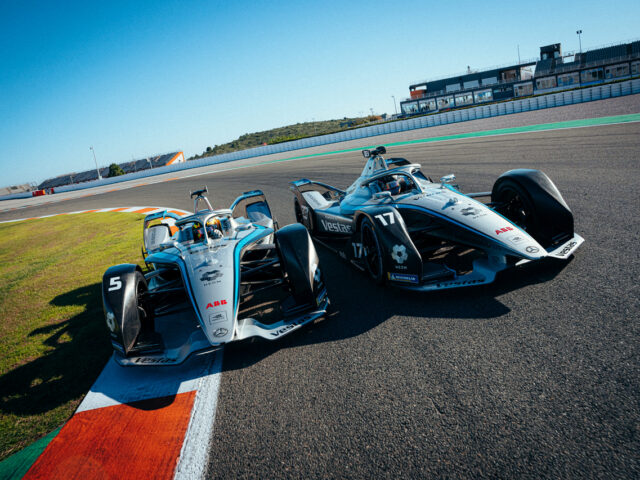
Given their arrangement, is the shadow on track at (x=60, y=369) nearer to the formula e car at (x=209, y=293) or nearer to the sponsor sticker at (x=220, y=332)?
the formula e car at (x=209, y=293)

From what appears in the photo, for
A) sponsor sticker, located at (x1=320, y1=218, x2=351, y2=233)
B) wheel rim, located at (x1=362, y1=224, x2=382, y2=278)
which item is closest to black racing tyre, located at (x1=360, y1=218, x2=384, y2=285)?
wheel rim, located at (x1=362, y1=224, x2=382, y2=278)

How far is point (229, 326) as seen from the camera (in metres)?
3.48

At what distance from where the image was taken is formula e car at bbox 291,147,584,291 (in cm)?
409

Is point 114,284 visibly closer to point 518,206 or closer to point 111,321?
point 111,321

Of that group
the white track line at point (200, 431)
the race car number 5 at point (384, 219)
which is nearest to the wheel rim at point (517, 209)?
the race car number 5 at point (384, 219)

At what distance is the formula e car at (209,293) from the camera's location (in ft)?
11.8

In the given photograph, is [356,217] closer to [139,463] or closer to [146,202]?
[139,463]

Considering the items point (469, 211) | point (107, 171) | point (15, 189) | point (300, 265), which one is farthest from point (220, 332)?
point (107, 171)

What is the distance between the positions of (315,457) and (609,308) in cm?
277

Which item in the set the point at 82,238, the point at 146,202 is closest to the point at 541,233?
the point at 82,238

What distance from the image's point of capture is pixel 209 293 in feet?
12.4

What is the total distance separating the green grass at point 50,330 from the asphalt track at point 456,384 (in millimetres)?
1531

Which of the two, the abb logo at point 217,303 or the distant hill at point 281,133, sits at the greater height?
the distant hill at point 281,133

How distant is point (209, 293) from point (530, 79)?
243 feet
